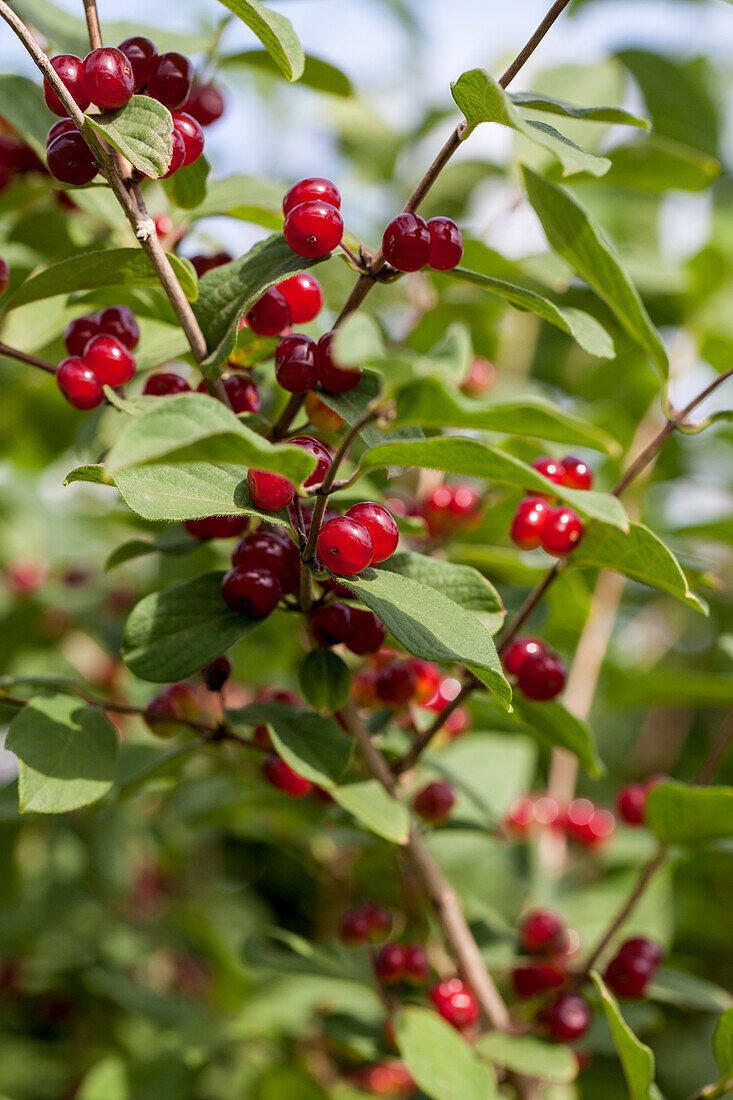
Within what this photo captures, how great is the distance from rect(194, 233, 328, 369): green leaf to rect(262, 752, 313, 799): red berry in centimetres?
53

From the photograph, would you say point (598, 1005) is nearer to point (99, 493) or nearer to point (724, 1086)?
point (724, 1086)

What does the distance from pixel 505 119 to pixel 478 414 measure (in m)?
0.30

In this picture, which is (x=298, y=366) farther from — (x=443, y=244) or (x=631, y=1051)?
(x=631, y=1051)

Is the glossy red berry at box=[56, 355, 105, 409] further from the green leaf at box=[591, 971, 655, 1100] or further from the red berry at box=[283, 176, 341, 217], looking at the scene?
the green leaf at box=[591, 971, 655, 1100]

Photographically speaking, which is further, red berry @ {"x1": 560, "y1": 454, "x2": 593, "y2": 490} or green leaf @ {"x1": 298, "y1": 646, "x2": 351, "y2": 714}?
red berry @ {"x1": 560, "y1": 454, "x2": 593, "y2": 490}

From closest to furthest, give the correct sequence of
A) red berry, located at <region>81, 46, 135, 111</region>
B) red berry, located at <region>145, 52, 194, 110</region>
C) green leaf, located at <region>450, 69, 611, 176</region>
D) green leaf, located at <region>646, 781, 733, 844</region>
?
green leaf, located at <region>450, 69, 611, 176</region>
red berry, located at <region>81, 46, 135, 111</region>
red berry, located at <region>145, 52, 194, 110</region>
green leaf, located at <region>646, 781, 733, 844</region>

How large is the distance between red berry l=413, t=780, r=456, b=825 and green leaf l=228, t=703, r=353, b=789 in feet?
0.93

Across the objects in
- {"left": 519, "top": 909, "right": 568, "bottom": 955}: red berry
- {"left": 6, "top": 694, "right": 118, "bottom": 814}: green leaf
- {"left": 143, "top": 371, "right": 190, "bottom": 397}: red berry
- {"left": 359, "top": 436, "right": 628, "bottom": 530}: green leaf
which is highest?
{"left": 359, "top": 436, "right": 628, "bottom": 530}: green leaf

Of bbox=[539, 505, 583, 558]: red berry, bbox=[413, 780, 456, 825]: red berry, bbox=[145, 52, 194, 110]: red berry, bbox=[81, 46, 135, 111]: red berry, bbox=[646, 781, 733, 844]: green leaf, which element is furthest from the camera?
bbox=[413, 780, 456, 825]: red berry

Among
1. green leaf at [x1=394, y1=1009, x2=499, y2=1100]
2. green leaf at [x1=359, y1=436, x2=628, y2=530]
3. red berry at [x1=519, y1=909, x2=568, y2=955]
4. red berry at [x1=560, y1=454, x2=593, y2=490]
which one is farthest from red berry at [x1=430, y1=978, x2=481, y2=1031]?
green leaf at [x1=359, y1=436, x2=628, y2=530]

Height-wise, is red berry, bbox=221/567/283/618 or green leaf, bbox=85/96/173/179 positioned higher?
green leaf, bbox=85/96/173/179

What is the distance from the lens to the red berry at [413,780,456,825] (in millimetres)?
1274

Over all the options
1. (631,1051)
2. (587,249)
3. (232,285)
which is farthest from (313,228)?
(631,1051)

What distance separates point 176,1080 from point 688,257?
2016 mm
